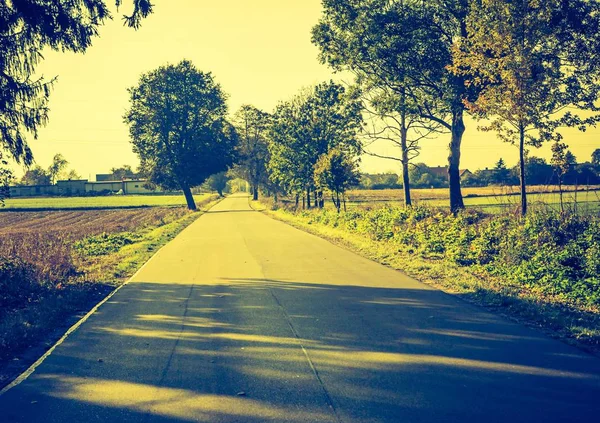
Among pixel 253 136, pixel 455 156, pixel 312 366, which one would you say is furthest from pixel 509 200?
pixel 253 136

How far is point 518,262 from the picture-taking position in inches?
471

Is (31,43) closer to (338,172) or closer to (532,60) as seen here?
(532,60)

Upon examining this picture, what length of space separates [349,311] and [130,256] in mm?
12022

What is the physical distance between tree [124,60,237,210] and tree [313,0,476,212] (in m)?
32.6

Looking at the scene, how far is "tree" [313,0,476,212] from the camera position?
2277cm

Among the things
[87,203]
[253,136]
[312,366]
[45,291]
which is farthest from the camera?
[253,136]

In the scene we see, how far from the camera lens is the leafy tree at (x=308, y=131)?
138 feet

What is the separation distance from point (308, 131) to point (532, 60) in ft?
92.9

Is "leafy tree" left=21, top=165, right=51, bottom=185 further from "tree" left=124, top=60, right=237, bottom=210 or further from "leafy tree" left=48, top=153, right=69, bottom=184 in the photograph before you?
"tree" left=124, top=60, right=237, bottom=210

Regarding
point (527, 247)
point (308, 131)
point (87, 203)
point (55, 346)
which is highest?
point (308, 131)

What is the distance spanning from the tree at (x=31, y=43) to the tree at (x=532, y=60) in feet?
33.4

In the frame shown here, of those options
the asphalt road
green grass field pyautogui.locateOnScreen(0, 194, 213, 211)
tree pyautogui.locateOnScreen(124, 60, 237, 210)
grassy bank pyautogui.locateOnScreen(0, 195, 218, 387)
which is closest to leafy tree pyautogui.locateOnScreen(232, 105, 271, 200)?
green grass field pyautogui.locateOnScreen(0, 194, 213, 211)

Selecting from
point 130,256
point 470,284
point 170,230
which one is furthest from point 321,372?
point 170,230

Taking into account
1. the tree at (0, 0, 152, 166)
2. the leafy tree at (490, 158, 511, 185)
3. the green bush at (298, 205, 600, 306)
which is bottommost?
the green bush at (298, 205, 600, 306)
